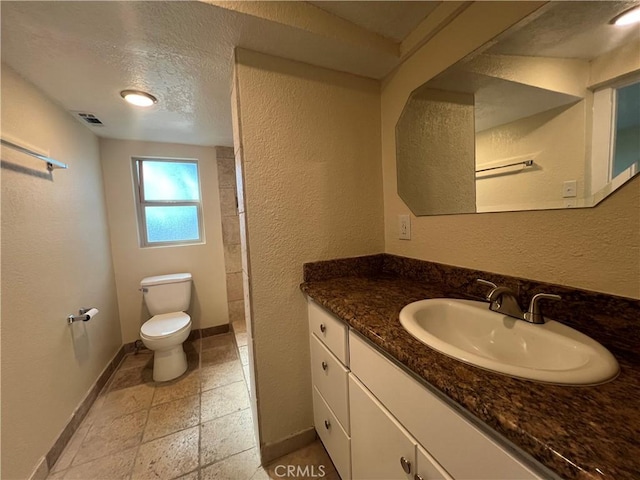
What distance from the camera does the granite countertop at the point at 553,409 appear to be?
32 cm

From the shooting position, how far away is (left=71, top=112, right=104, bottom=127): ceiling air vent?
1627mm

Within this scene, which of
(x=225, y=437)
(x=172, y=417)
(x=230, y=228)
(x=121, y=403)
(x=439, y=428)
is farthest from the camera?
(x=230, y=228)

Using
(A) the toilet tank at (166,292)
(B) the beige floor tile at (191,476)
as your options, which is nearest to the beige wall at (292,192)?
(B) the beige floor tile at (191,476)

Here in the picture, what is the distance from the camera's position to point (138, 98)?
4.68 feet

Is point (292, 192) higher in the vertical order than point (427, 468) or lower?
higher

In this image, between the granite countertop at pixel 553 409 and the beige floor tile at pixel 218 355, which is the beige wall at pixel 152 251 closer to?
the beige floor tile at pixel 218 355

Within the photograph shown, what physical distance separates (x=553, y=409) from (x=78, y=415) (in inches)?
88.9

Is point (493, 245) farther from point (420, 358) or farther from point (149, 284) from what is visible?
point (149, 284)

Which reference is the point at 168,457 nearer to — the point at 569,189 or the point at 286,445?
the point at 286,445

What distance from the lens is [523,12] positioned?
0.77 metres

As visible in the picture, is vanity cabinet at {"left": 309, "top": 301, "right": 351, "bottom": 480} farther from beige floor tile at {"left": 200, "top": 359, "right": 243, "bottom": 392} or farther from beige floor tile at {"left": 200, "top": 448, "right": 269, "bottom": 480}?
A: beige floor tile at {"left": 200, "top": 359, "right": 243, "bottom": 392}

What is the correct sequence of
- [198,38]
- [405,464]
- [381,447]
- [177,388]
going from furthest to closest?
[177,388] < [198,38] < [381,447] < [405,464]

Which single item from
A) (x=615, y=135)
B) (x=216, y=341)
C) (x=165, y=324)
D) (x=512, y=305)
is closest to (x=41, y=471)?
(x=165, y=324)


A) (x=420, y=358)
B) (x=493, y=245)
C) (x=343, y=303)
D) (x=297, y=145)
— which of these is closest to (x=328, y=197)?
(x=297, y=145)
